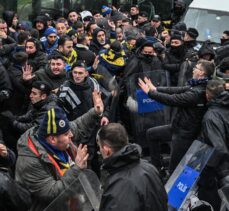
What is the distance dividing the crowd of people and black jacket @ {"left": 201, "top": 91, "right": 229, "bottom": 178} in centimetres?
1

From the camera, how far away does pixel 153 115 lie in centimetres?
843

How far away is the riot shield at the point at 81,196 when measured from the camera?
4055mm

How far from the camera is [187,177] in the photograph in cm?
568

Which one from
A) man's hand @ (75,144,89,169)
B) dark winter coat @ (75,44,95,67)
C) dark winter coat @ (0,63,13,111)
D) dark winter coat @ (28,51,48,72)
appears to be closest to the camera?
man's hand @ (75,144,89,169)

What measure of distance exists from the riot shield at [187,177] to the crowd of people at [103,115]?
0.21 metres

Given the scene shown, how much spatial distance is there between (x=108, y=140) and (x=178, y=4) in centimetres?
1344

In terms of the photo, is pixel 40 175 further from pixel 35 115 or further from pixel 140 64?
pixel 140 64

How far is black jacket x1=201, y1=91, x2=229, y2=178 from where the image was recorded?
20.2ft

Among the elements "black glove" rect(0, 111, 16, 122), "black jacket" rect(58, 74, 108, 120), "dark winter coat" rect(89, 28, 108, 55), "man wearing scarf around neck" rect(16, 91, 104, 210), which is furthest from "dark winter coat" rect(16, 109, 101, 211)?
"dark winter coat" rect(89, 28, 108, 55)

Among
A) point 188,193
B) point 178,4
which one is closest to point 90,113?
point 188,193

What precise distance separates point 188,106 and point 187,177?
4.10 feet

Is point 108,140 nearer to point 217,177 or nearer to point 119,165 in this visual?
point 119,165

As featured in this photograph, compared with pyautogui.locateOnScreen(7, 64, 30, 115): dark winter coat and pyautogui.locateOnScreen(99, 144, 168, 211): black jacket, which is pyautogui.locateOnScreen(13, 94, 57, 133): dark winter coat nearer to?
pyautogui.locateOnScreen(7, 64, 30, 115): dark winter coat

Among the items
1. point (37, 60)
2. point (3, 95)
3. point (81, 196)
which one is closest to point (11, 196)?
point (81, 196)
